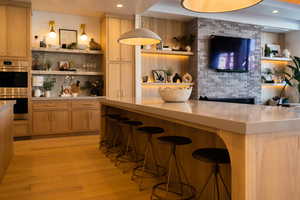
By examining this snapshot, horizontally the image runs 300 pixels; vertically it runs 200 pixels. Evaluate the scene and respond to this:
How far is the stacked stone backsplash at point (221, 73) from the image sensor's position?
260 inches

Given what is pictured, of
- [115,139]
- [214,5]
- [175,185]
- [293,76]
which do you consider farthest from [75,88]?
[293,76]

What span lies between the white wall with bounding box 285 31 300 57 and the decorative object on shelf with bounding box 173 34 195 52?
12.6 feet

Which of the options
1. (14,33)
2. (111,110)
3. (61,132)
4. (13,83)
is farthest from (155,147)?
(14,33)

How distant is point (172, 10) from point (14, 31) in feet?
11.7

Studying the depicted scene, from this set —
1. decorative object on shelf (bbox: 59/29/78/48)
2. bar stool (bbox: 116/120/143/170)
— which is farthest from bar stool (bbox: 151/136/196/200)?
decorative object on shelf (bbox: 59/29/78/48)

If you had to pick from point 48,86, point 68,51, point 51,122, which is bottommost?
point 51,122

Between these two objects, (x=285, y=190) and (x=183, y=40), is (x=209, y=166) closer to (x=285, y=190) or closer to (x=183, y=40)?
(x=285, y=190)

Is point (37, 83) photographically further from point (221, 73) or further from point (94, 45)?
point (221, 73)

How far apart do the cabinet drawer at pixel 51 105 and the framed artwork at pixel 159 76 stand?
2339 millimetres

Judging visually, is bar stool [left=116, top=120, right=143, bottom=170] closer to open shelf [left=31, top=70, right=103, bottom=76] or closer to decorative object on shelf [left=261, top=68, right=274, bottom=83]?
open shelf [left=31, top=70, right=103, bottom=76]

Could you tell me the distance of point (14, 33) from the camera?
16.8 ft

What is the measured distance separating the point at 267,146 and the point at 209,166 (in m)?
0.97

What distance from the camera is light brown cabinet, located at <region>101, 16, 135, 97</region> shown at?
5906mm

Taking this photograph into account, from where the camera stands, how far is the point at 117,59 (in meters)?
6.00
